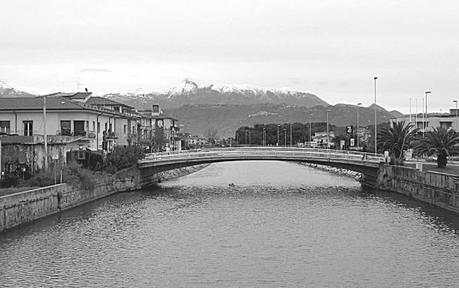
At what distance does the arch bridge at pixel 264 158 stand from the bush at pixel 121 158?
1579mm

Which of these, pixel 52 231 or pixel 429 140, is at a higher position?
pixel 429 140

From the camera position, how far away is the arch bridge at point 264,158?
7481 cm

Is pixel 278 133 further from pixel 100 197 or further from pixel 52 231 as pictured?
pixel 52 231

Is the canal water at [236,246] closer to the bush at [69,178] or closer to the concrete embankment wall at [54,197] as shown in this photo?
the concrete embankment wall at [54,197]

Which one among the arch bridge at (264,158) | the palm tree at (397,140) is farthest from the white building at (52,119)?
the palm tree at (397,140)

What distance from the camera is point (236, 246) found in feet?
126

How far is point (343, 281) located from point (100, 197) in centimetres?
3651

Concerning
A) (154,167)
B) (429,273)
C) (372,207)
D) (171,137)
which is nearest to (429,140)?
(372,207)

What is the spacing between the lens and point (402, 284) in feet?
98.1

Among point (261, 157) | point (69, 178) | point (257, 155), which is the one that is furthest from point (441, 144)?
point (69, 178)

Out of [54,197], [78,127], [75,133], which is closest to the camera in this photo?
[54,197]

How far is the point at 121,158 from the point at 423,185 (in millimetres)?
30584

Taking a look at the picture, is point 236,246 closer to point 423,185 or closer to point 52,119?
point 423,185

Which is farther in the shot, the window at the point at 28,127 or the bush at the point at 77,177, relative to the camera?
the window at the point at 28,127
